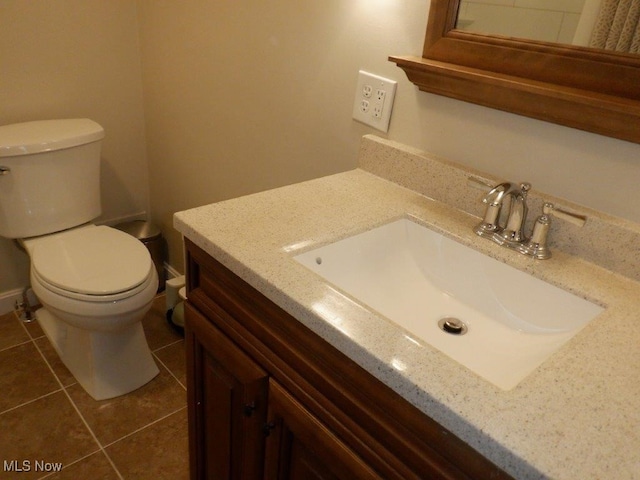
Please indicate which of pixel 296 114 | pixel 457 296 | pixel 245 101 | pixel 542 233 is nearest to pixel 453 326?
pixel 457 296

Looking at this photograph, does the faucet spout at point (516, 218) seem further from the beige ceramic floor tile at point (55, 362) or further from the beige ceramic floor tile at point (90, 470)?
the beige ceramic floor tile at point (55, 362)

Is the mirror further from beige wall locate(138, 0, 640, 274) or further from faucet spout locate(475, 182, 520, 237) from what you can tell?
faucet spout locate(475, 182, 520, 237)

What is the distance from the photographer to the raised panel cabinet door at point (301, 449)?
30.6 inches

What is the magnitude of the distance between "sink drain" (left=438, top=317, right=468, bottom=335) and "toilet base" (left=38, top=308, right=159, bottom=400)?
3.93 feet

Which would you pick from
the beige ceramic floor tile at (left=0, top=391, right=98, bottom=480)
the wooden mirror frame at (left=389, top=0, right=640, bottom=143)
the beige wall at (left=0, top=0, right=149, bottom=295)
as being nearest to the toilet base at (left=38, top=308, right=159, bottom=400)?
the beige ceramic floor tile at (left=0, top=391, right=98, bottom=480)

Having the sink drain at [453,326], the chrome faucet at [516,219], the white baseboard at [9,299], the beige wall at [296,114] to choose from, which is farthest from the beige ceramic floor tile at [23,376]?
the chrome faucet at [516,219]

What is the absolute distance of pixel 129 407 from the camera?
1.76 metres

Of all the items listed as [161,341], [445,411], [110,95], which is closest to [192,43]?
[110,95]

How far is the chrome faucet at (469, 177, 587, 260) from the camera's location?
96 cm

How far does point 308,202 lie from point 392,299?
27cm

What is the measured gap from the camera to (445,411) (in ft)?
2.01

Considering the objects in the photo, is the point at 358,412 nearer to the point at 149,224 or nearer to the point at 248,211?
the point at 248,211

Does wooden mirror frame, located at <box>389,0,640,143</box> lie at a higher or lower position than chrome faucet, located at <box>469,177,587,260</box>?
higher

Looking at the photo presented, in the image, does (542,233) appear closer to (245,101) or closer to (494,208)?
(494,208)
